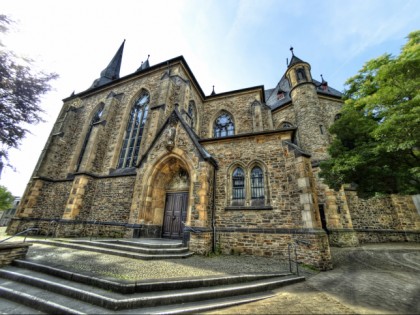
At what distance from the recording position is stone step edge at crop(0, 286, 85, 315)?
2.65 meters

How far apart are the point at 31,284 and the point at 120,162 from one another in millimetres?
9756

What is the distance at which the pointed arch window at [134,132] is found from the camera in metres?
12.4

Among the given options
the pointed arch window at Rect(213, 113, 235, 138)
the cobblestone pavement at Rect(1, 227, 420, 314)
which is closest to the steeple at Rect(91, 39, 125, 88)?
the pointed arch window at Rect(213, 113, 235, 138)

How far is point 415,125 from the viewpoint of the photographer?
19.6 feet

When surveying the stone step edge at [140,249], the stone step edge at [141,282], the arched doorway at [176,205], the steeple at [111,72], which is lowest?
the stone step edge at [141,282]

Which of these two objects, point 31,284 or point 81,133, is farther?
point 81,133

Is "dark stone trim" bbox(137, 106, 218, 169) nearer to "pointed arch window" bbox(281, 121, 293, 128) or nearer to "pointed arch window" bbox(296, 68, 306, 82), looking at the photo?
"pointed arch window" bbox(281, 121, 293, 128)

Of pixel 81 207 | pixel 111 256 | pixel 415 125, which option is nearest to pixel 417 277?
pixel 415 125

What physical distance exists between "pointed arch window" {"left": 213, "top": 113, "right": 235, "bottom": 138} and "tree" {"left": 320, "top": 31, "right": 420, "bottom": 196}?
29.6ft

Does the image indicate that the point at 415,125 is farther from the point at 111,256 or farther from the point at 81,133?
the point at 81,133

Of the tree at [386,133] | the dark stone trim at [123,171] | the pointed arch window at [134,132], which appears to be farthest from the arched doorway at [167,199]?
the tree at [386,133]

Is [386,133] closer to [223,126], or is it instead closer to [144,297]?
[144,297]

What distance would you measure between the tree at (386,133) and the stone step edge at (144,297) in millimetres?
6273

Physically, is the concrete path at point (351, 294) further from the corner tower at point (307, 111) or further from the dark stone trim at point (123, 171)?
the dark stone trim at point (123, 171)
